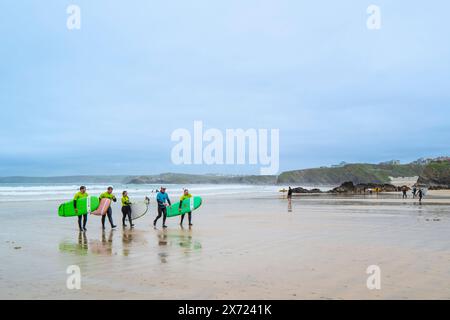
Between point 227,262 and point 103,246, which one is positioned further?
point 103,246

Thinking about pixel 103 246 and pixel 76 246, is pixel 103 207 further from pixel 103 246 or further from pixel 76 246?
pixel 103 246

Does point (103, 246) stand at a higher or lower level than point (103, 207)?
lower

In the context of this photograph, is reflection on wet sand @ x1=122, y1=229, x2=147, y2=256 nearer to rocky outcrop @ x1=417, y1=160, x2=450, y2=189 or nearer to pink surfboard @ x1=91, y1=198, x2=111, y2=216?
pink surfboard @ x1=91, y1=198, x2=111, y2=216

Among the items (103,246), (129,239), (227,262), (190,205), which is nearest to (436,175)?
(190,205)

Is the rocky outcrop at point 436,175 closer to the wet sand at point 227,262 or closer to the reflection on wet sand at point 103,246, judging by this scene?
the wet sand at point 227,262

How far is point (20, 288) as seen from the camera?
24.5ft

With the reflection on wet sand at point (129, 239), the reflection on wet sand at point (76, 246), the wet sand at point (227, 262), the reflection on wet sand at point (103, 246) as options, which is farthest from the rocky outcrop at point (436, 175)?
the reflection on wet sand at point (76, 246)

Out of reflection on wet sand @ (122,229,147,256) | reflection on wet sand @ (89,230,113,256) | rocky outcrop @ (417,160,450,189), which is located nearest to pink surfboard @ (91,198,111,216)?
reflection on wet sand @ (122,229,147,256)

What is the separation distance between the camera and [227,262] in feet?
32.6

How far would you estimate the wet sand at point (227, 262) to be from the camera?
7.28 metres

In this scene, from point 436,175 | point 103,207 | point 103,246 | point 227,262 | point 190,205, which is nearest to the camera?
point 227,262
